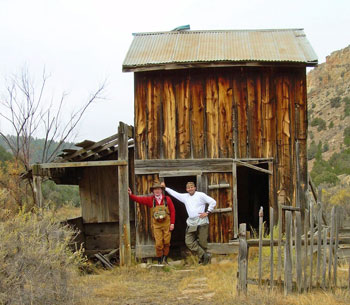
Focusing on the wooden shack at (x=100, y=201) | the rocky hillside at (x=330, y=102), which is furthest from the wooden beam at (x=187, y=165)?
the rocky hillside at (x=330, y=102)

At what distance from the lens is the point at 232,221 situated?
11.7 meters

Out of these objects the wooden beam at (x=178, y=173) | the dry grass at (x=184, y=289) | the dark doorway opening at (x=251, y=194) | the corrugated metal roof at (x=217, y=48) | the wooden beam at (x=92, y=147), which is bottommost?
the dry grass at (x=184, y=289)

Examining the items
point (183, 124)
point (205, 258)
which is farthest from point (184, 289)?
point (183, 124)

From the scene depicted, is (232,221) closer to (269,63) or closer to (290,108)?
(290,108)

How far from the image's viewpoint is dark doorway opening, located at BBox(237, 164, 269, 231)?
16828 mm

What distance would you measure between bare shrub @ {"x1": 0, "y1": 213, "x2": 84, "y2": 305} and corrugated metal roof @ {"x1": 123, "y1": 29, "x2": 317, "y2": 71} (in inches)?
225

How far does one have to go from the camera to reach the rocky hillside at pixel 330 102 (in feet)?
146

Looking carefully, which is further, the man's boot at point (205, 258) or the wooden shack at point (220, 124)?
the wooden shack at point (220, 124)

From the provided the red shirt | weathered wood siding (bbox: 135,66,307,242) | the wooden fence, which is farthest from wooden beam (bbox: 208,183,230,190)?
the wooden fence

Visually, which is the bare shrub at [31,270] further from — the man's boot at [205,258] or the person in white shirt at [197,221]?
the man's boot at [205,258]

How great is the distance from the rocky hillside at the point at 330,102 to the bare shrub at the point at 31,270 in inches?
1447

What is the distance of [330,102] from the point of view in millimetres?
51219

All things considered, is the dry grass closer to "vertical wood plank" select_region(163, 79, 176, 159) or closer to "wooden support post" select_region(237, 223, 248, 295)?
"wooden support post" select_region(237, 223, 248, 295)

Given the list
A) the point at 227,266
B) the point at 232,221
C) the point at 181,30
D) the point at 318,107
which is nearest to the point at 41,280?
the point at 227,266
